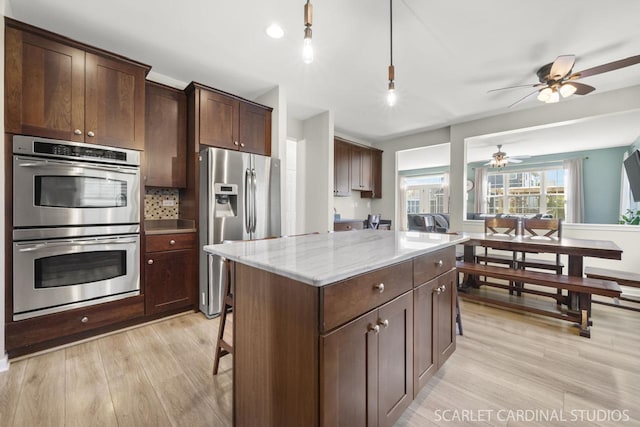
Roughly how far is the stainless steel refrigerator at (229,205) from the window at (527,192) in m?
7.78

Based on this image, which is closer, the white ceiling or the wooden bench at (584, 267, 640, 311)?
the white ceiling

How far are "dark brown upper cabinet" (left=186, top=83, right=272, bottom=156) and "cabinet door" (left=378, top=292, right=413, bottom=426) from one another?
2642mm

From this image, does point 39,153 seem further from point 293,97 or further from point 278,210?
point 293,97

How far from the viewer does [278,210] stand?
130 inches

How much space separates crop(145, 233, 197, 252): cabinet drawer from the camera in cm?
251

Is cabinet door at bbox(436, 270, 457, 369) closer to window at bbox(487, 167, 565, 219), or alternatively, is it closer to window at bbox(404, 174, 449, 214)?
window at bbox(487, 167, 565, 219)

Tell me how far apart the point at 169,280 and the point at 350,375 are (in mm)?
2314

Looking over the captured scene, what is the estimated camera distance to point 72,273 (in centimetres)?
210

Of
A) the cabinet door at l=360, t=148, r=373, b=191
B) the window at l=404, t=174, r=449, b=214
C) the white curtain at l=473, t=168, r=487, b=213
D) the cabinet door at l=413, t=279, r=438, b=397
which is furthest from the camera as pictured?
the window at l=404, t=174, r=449, b=214

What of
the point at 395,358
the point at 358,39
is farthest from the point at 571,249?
the point at 358,39

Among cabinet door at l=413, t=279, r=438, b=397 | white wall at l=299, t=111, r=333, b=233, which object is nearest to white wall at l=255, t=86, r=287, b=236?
white wall at l=299, t=111, r=333, b=233

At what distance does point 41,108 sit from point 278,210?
7.20ft

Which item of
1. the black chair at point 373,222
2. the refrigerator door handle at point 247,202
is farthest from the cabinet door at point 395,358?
the black chair at point 373,222

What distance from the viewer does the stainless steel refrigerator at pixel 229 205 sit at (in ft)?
8.97
